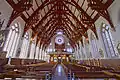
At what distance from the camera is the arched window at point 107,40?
14328 mm

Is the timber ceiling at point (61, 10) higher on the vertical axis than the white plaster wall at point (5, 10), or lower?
higher

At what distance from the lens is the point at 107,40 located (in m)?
15.0

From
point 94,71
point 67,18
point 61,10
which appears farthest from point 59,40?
point 94,71

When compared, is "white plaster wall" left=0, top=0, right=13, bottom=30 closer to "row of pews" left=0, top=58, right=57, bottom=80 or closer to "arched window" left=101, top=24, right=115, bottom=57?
"row of pews" left=0, top=58, right=57, bottom=80

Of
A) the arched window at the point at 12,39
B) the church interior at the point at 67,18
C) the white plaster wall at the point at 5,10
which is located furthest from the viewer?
the arched window at the point at 12,39

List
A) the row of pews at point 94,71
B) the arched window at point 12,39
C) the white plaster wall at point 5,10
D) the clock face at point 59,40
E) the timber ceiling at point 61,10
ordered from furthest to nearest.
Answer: the clock face at point 59,40
the arched window at point 12,39
the timber ceiling at point 61,10
the white plaster wall at point 5,10
the row of pews at point 94,71

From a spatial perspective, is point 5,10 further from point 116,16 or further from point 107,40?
point 107,40

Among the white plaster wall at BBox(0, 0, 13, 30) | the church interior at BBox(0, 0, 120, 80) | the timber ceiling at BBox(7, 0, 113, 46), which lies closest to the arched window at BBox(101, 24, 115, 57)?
the church interior at BBox(0, 0, 120, 80)

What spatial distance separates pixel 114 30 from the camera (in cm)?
1204

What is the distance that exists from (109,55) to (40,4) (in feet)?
28.7

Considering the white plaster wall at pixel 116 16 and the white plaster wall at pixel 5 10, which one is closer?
the white plaster wall at pixel 5 10

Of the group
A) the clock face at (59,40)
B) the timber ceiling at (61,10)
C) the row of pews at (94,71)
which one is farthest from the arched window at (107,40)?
the clock face at (59,40)

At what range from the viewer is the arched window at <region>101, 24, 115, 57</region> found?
14328 mm

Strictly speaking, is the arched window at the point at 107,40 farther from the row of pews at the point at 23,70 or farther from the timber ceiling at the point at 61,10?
the row of pews at the point at 23,70
